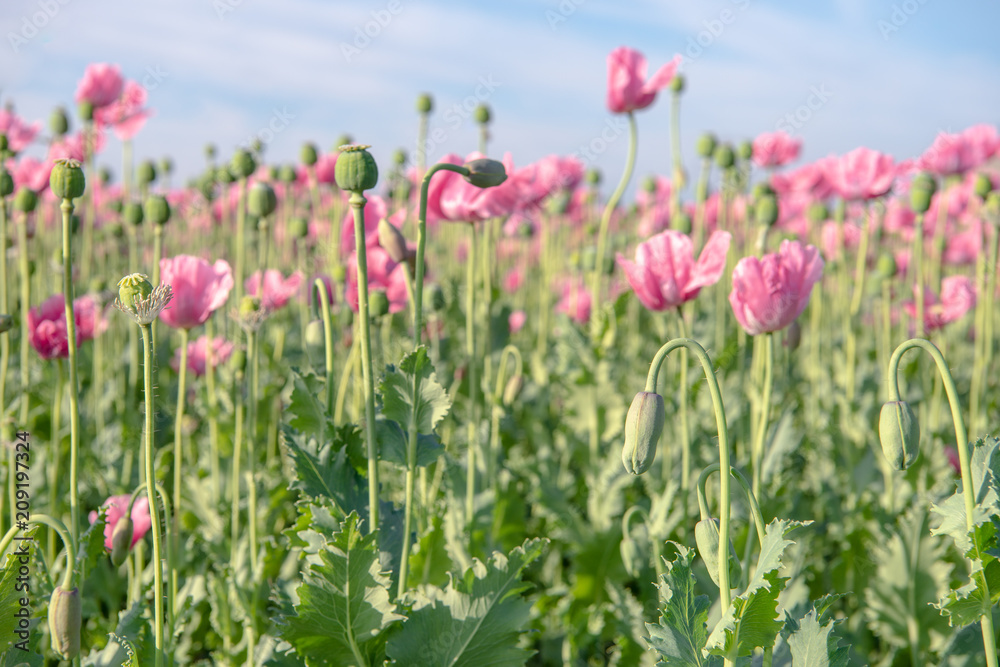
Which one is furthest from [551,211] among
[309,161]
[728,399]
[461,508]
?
[461,508]

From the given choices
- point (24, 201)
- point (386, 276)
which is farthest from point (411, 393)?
point (24, 201)

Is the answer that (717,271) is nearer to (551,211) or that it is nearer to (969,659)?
(969,659)

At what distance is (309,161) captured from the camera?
10.8ft

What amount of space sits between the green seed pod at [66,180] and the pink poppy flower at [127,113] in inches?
87.4

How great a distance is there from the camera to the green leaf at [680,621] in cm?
100

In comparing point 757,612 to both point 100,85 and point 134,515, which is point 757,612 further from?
point 100,85

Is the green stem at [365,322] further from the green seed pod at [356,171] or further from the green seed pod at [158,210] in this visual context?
the green seed pod at [158,210]

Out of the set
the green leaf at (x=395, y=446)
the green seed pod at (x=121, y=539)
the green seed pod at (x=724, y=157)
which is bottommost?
the green seed pod at (x=121, y=539)

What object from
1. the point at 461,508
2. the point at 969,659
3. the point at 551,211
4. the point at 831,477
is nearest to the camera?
the point at 969,659

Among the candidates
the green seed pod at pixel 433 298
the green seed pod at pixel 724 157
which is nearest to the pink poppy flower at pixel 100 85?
the green seed pod at pixel 433 298

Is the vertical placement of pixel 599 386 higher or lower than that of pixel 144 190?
lower

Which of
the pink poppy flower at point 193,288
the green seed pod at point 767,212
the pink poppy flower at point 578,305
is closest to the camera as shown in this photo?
the pink poppy flower at point 193,288

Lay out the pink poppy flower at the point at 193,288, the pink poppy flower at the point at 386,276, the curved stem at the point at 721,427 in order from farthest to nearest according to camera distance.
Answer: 1. the pink poppy flower at the point at 386,276
2. the pink poppy flower at the point at 193,288
3. the curved stem at the point at 721,427

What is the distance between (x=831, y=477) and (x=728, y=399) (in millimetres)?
400
